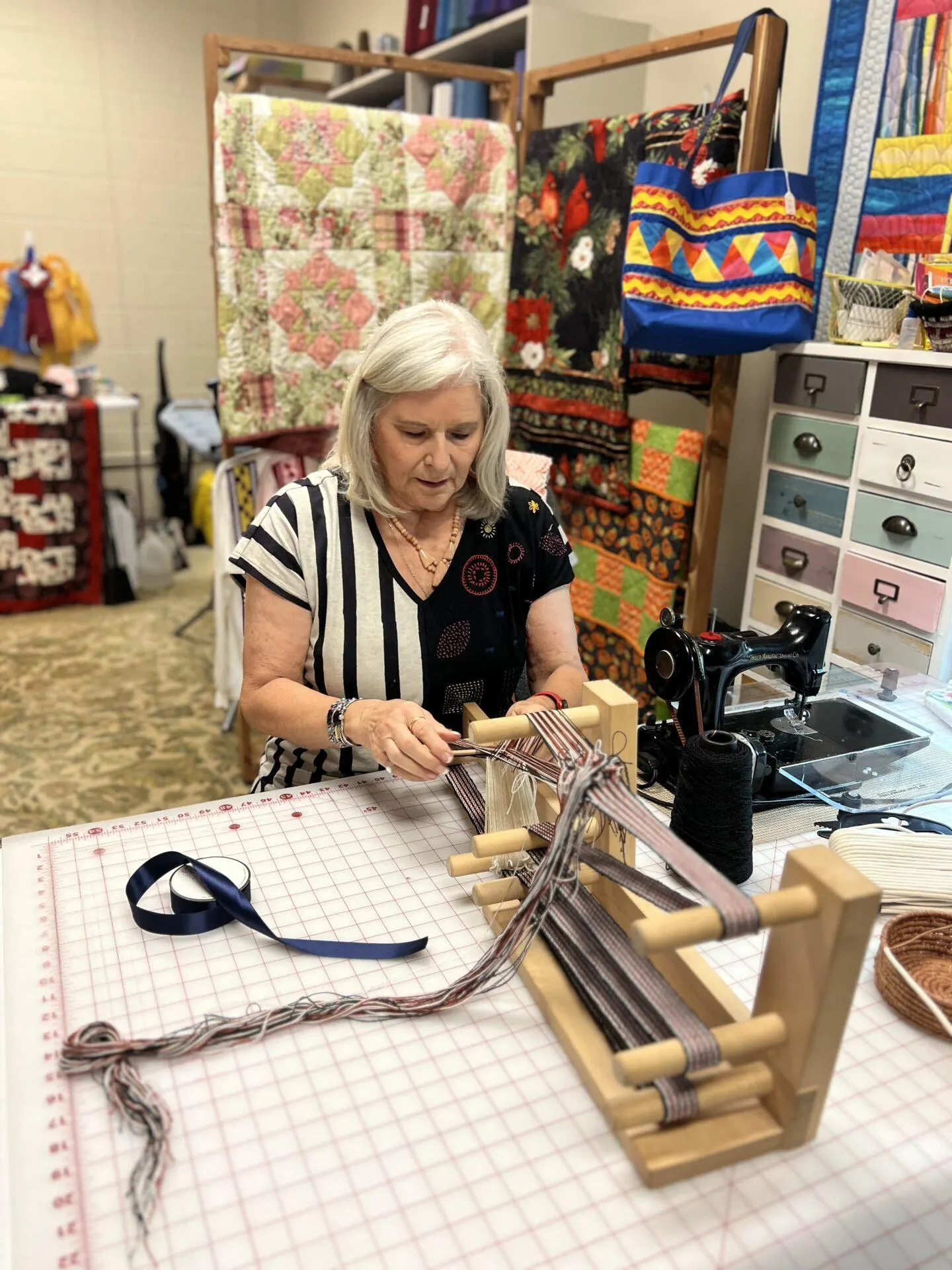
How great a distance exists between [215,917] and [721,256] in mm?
1727

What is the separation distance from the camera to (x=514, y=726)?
3.38 feet

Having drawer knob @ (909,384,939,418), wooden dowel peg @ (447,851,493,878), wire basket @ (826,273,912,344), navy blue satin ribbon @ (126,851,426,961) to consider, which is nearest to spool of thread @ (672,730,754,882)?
wooden dowel peg @ (447,851,493,878)

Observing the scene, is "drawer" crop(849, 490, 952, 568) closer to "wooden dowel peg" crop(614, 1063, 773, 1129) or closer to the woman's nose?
the woman's nose

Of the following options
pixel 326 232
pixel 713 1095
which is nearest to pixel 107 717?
pixel 326 232

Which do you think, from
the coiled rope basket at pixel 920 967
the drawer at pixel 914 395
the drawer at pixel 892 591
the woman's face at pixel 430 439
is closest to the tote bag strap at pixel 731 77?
the drawer at pixel 914 395

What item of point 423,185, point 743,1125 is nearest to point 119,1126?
point 743,1125

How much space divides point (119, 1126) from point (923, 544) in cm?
168

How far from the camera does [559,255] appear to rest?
2.61 meters

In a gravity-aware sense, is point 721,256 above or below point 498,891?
above

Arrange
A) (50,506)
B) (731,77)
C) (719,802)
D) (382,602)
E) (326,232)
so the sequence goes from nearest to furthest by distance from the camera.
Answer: (719,802), (382,602), (731,77), (326,232), (50,506)

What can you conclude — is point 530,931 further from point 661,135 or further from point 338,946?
point 661,135

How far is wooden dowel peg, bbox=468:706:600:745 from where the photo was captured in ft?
3.31

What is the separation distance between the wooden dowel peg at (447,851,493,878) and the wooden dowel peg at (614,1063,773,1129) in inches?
12.9

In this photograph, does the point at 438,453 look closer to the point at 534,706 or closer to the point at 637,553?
the point at 534,706
